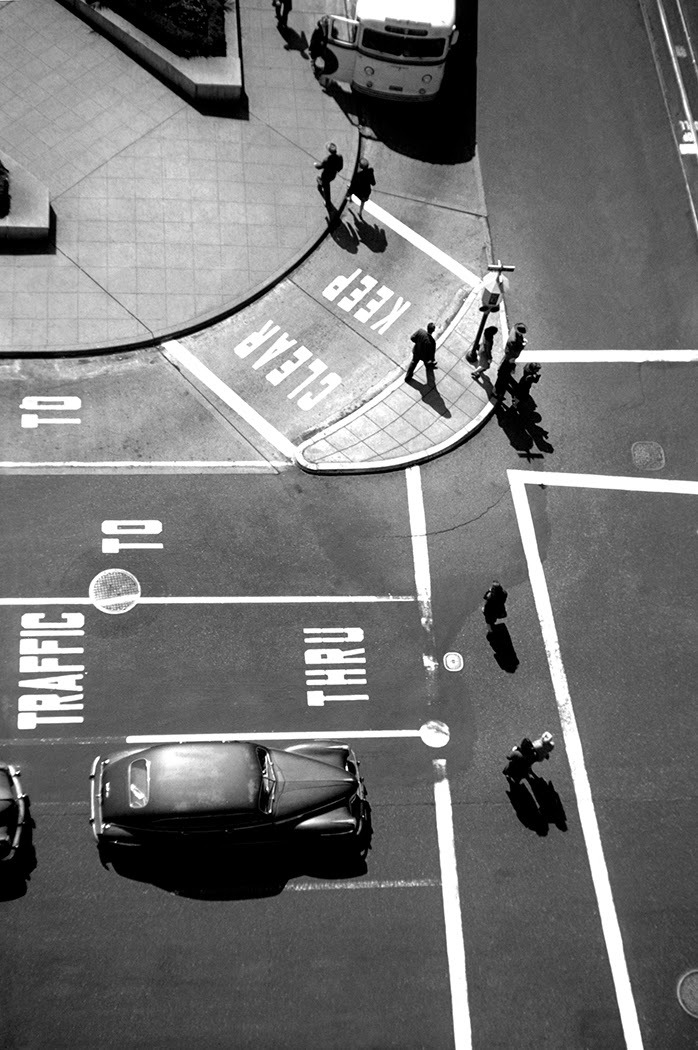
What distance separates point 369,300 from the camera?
2591cm

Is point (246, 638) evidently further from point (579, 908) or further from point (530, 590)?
point (579, 908)

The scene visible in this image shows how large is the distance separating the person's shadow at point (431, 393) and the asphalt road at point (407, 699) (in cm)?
113

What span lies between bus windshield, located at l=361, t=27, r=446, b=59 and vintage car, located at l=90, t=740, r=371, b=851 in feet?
59.1

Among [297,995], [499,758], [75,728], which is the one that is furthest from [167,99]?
[297,995]

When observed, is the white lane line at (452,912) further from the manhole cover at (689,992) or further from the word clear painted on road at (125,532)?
the word clear painted on road at (125,532)

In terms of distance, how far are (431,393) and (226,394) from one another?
4.54 meters

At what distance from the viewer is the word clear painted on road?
72.3 ft

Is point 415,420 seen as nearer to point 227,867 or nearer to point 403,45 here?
point 403,45

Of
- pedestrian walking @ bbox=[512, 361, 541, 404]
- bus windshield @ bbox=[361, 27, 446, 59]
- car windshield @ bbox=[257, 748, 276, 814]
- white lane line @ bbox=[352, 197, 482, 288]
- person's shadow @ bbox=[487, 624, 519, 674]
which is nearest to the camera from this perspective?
car windshield @ bbox=[257, 748, 276, 814]

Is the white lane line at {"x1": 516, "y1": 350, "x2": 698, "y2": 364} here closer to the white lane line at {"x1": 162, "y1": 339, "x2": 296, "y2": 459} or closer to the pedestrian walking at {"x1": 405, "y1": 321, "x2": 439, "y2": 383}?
the pedestrian walking at {"x1": 405, "y1": 321, "x2": 439, "y2": 383}

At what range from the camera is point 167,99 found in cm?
2805

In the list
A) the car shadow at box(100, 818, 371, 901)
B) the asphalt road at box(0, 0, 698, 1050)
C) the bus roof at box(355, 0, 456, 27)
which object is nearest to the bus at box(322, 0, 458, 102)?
the bus roof at box(355, 0, 456, 27)

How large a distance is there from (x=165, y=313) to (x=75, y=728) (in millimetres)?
9826

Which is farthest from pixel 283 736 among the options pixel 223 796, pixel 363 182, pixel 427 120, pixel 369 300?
pixel 427 120
